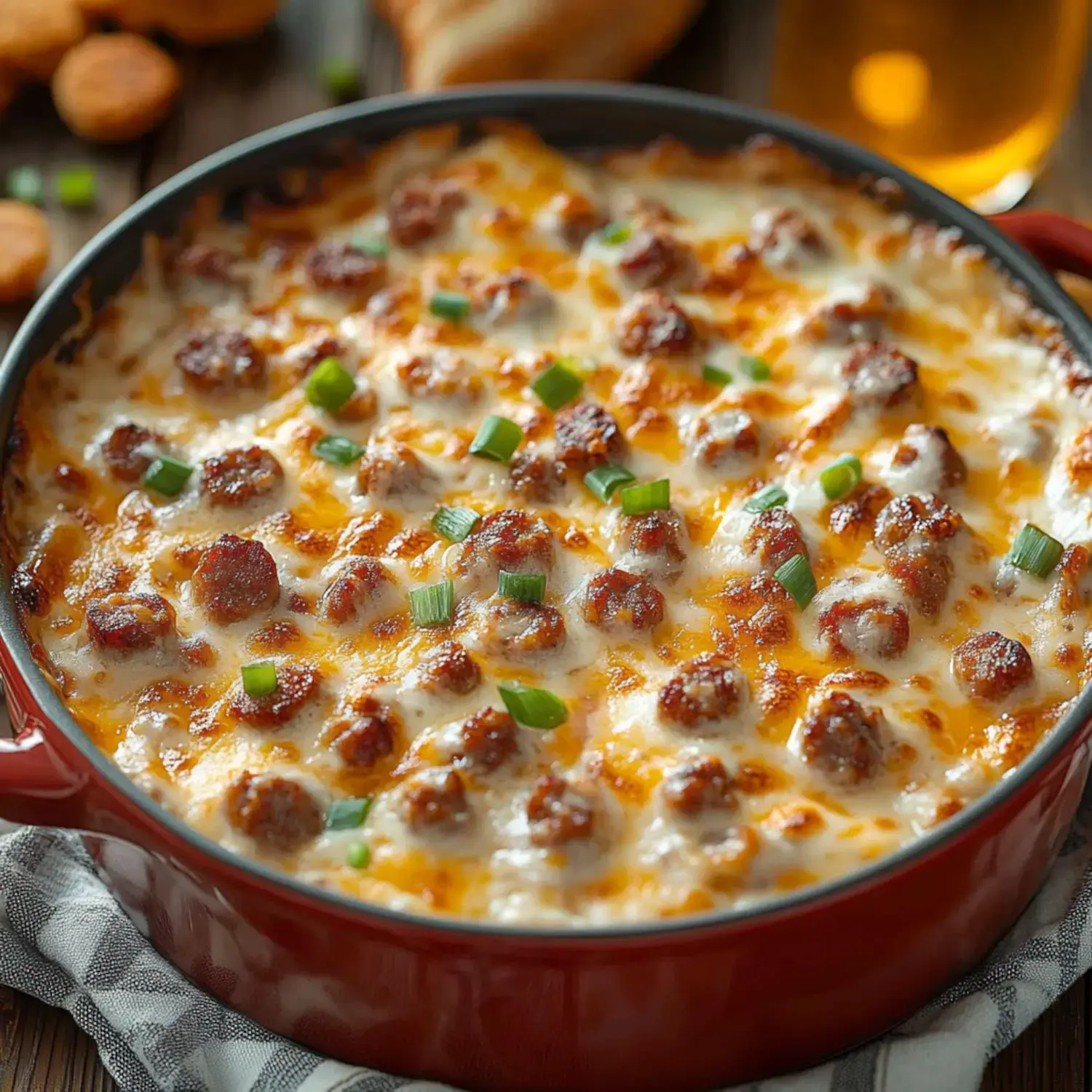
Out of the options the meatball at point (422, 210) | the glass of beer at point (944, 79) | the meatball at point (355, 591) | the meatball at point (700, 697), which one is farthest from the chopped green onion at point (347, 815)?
the glass of beer at point (944, 79)

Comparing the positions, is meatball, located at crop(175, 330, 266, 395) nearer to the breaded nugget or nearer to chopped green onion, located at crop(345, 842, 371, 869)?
chopped green onion, located at crop(345, 842, 371, 869)

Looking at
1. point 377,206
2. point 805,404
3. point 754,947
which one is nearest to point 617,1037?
Result: point 754,947

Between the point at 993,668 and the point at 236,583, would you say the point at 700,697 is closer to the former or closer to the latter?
the point at 993,668

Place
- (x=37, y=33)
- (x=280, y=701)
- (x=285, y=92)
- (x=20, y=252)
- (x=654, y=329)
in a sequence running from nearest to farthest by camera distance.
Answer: (x=280, y=701) → (x=654, y=329) → (x=20, y=252) → (x=37, y=33) → (x=285, y=92)

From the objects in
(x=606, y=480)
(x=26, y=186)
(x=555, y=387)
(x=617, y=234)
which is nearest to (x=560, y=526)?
(x=606, y=480)

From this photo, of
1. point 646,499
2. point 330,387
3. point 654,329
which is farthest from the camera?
point 654,329
